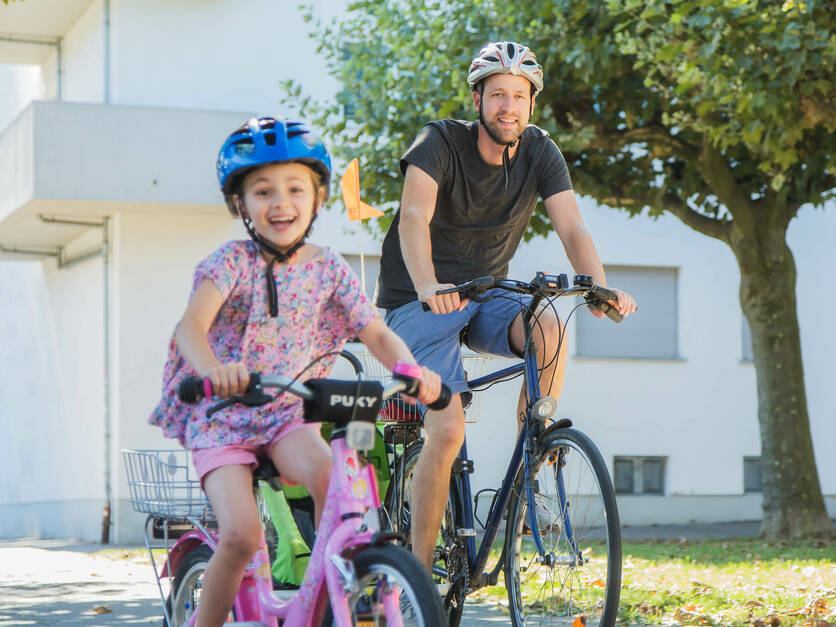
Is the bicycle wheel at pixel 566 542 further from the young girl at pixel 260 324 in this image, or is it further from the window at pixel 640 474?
the window at pixel 640 474

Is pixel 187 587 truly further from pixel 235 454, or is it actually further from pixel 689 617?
Answer: pixel 689 617

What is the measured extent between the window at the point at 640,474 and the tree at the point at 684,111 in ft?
15.4

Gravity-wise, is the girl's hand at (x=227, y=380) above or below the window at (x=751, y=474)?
above

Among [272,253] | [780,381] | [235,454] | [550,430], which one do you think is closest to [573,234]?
[550,430]

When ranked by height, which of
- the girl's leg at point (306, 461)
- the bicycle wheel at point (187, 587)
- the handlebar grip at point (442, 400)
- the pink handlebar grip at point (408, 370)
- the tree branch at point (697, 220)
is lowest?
the bicycle wheel at point (187, 587)

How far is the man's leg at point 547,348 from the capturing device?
14.9ft

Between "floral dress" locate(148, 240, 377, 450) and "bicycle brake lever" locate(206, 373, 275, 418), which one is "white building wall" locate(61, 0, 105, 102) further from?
"bicycle brake lever" locate(206, 373, 275, 418)

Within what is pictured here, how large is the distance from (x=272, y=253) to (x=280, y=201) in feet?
0.53

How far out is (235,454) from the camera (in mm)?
3625

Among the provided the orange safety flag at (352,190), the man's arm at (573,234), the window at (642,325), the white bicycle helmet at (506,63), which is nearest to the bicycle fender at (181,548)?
the man's arm at (573,234)

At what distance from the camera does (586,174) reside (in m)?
11.8

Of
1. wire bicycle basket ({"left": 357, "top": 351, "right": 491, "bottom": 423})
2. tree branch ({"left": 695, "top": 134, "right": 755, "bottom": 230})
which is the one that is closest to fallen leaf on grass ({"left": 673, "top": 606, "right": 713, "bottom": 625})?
wire bicycle basket ({"left": 357, "top": 351, "right": 491, "bottom": 423})

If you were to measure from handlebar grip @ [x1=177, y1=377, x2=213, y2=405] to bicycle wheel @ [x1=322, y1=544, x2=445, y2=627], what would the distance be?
21.9 inches

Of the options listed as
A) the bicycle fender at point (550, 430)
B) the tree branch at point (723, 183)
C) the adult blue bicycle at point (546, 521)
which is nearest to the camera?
the adult blue bicycle at point (546, 521)
